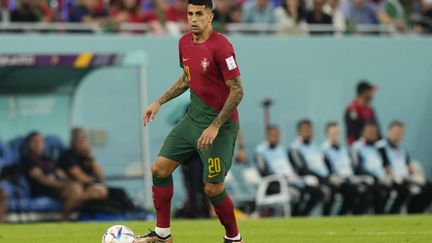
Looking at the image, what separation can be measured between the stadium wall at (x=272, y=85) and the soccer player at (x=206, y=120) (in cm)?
1019

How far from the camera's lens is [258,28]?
81.5 ft

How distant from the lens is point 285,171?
22594 millimetres

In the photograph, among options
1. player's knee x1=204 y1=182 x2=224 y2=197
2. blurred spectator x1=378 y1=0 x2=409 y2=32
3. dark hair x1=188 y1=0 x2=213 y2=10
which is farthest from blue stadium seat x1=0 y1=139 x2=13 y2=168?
dark hair x1=188 y1=0 x2=213 y2=10

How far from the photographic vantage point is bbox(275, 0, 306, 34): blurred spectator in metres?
24.8

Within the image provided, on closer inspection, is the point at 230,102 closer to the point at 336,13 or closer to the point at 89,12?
the point at 89,12

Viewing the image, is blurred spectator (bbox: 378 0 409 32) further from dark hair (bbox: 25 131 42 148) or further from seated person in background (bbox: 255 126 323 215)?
dark hair (bbox: 25 131 42 148)

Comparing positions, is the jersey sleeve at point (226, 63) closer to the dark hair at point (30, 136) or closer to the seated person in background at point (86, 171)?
the seated person in background at point (86, 171)

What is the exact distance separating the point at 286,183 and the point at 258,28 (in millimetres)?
3958

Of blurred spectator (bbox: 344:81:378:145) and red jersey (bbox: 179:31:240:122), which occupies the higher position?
red jersey (bbox: 179:31:240:122)

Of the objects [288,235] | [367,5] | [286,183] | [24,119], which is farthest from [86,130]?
[288,235]

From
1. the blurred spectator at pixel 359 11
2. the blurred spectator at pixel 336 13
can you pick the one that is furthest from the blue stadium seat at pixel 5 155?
the blurred spectator at pixel 359 11

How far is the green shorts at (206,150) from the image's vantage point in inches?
456

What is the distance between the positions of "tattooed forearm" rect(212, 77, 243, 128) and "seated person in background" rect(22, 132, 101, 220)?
9653 mm

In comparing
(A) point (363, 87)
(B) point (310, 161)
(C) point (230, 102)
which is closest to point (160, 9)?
(B) point (310, 161)
